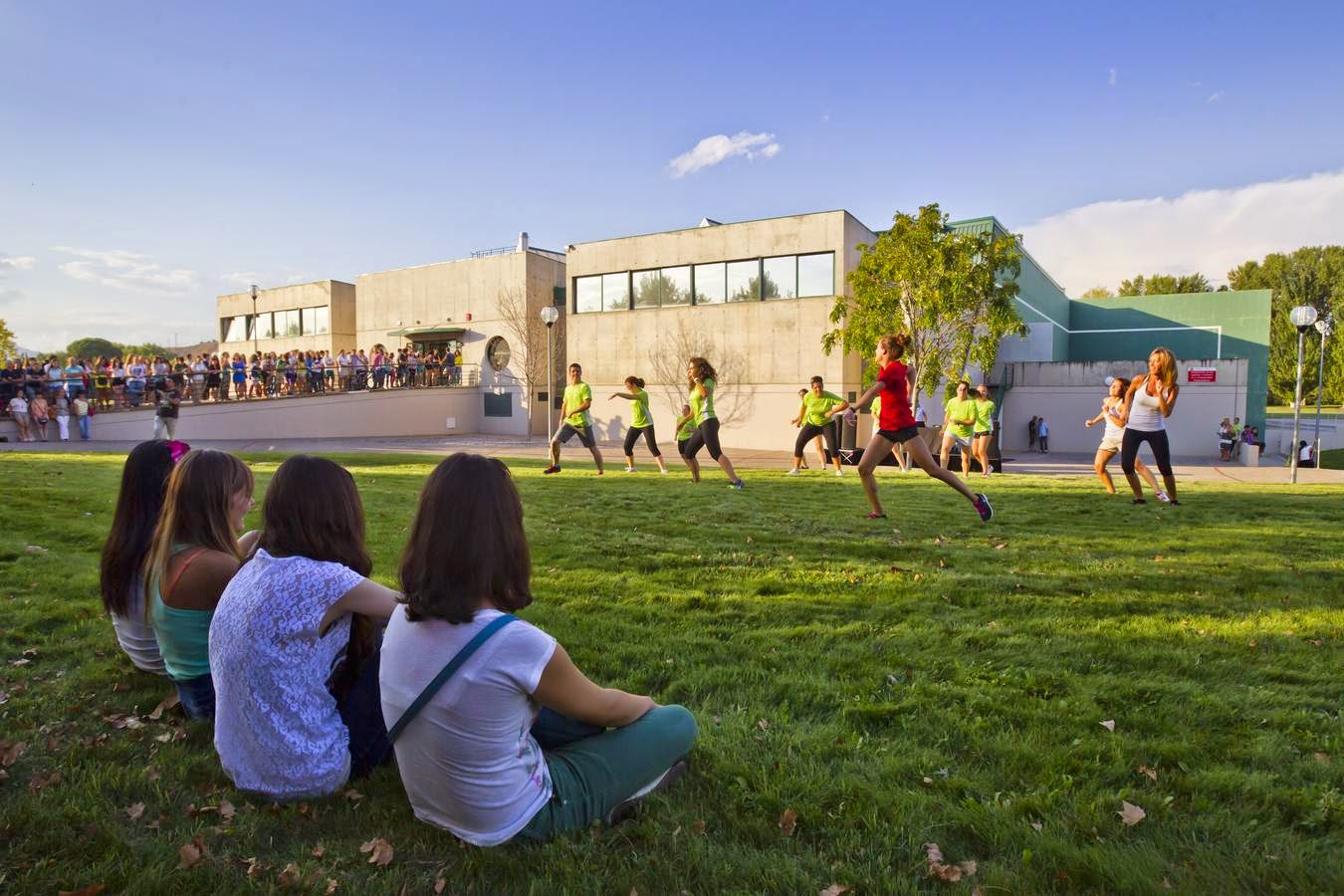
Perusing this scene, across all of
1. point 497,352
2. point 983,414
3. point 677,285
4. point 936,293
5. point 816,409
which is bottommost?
point 983,414

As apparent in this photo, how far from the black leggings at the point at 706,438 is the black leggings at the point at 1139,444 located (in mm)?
5330

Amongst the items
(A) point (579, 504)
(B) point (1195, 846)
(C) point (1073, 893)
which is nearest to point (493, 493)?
(C) point (1073, 893)


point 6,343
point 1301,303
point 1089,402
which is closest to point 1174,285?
point 1301,303

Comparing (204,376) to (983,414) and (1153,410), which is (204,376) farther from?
(1153,410)

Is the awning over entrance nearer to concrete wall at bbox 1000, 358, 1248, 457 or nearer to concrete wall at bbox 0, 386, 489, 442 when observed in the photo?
concrete wall at bbox 0, 386, 489, 442

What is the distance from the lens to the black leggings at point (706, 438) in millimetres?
11891

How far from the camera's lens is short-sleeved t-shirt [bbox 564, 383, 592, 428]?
13.7 metres

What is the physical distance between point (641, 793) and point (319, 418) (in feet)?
104

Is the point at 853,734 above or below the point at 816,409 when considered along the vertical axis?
below

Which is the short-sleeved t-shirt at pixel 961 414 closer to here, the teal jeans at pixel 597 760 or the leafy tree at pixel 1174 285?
the teal jeans at pixel 597 760

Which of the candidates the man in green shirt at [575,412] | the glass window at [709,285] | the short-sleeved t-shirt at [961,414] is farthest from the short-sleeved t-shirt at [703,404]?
the glass window at [709,285]

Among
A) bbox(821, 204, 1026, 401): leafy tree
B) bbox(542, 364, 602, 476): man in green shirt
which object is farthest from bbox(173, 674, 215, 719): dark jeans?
bbox(821, 204, 1026, 401): leafy tree

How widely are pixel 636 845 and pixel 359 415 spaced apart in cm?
3281

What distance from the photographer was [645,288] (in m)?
32.3
